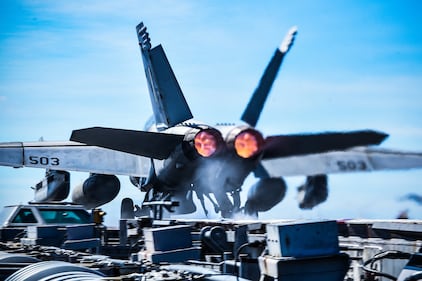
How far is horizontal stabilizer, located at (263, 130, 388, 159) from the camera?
12.2m

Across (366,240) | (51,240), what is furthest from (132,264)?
(51,240)

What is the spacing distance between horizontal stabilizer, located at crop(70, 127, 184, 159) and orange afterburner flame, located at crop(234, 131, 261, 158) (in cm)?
343

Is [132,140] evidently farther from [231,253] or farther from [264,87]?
[231,253]

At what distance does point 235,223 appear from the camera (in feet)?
49.4

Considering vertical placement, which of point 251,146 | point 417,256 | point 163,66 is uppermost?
point 163,66

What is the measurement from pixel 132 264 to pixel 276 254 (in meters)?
2.60

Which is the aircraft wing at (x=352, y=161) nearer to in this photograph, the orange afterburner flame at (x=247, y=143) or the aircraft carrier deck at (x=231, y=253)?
the aircraft carrier deck at (x=231, y=253)

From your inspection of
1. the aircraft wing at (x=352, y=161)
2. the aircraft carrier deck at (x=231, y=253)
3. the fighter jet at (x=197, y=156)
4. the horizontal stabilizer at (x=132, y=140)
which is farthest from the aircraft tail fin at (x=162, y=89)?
the aircraft carrier deck at (x=231, y=253)

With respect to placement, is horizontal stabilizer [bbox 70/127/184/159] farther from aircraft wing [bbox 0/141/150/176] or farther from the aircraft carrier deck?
the aircraft carrier deck

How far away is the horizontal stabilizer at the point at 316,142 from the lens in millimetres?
12250

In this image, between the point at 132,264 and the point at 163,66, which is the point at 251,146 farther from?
the point at 132,264

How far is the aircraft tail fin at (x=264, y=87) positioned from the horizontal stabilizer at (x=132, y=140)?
3.25m

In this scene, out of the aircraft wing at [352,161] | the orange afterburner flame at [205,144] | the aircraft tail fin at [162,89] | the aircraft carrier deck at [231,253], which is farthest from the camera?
the aircraft tail fin at [162,89]

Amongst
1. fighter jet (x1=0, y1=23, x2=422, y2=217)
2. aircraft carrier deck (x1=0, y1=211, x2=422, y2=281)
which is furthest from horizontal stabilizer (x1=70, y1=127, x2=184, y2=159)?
aircraft carrier deck (x1=0, y1=211, x2=422, y2=281)
